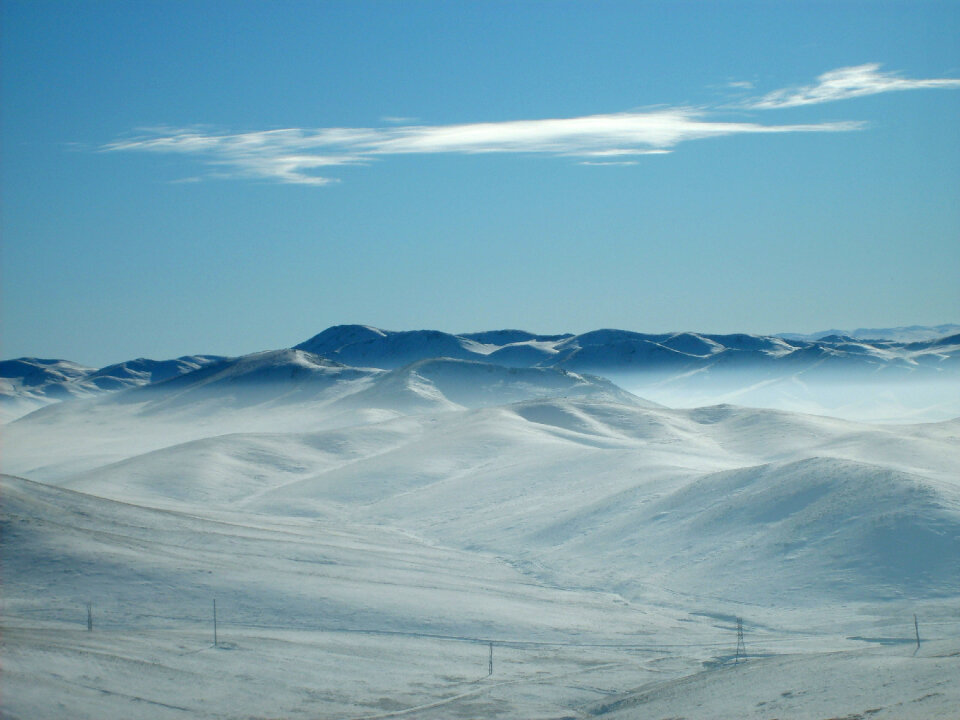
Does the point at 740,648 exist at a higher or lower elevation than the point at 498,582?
lower

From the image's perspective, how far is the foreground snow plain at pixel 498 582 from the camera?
2219cm

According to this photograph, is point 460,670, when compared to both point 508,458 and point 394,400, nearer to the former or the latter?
point 508,458

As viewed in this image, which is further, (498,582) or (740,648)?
(498,582)

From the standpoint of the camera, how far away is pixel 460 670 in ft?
84.9

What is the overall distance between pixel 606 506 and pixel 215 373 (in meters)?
124

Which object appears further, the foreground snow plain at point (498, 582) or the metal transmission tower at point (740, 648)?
the metal transmission tower at point (740, 648)

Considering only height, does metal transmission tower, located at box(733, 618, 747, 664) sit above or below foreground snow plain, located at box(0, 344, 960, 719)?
below

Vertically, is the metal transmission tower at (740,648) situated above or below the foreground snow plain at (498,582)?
below

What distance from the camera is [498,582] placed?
125 ft

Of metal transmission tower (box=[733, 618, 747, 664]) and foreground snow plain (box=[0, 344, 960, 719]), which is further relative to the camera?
metal transmission tower (box=[733, 618, 747, 664])

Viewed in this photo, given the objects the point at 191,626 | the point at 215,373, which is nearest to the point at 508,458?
the point at 191,626

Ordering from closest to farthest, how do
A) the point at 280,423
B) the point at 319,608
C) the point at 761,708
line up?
1. the point at 761,708
2. the point at 319,608
3. the point at 280,423

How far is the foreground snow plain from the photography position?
22.2 meters

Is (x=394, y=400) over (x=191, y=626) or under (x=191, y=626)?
over
